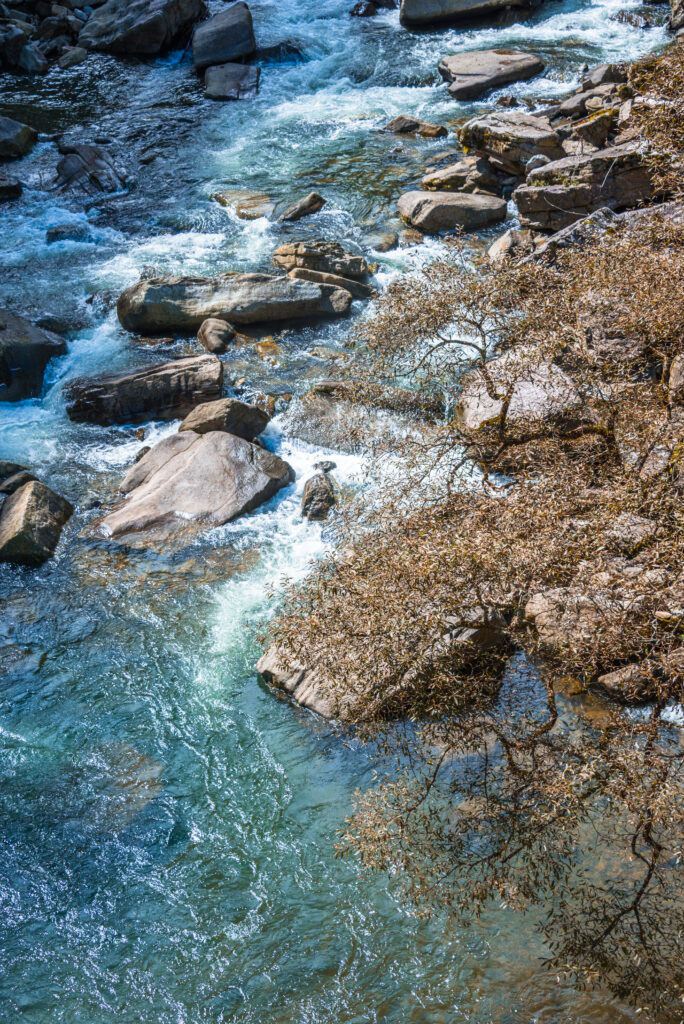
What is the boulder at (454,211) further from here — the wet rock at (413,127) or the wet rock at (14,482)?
the wet rock at (14,482)

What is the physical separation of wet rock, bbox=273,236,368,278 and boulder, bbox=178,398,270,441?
4.13 meters

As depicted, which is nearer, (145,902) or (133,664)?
(145,902)

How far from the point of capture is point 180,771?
8453mm

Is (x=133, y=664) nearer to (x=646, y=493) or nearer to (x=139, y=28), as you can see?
(x=646, y=493)

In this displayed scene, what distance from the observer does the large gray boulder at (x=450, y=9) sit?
2588 centimetres

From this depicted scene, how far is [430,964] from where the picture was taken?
6.70 meters

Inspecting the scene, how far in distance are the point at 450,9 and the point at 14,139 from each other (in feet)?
46.0

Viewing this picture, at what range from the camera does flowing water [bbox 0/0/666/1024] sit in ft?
21.9

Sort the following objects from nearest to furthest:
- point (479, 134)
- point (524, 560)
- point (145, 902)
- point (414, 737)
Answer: point (524, 560) < point (145, 902) < point (414, 737) < point (479, 134)

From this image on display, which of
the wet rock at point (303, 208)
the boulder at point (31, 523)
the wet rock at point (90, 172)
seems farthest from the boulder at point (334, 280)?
the wet rock at point (90, 172)

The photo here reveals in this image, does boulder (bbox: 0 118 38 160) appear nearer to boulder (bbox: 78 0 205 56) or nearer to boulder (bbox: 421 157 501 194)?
boulder (bbox: 78 0 205 56)

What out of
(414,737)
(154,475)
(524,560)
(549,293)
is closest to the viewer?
(524,560)

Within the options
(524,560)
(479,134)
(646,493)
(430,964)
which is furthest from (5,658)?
(479,134)

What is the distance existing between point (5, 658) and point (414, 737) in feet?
16.2
